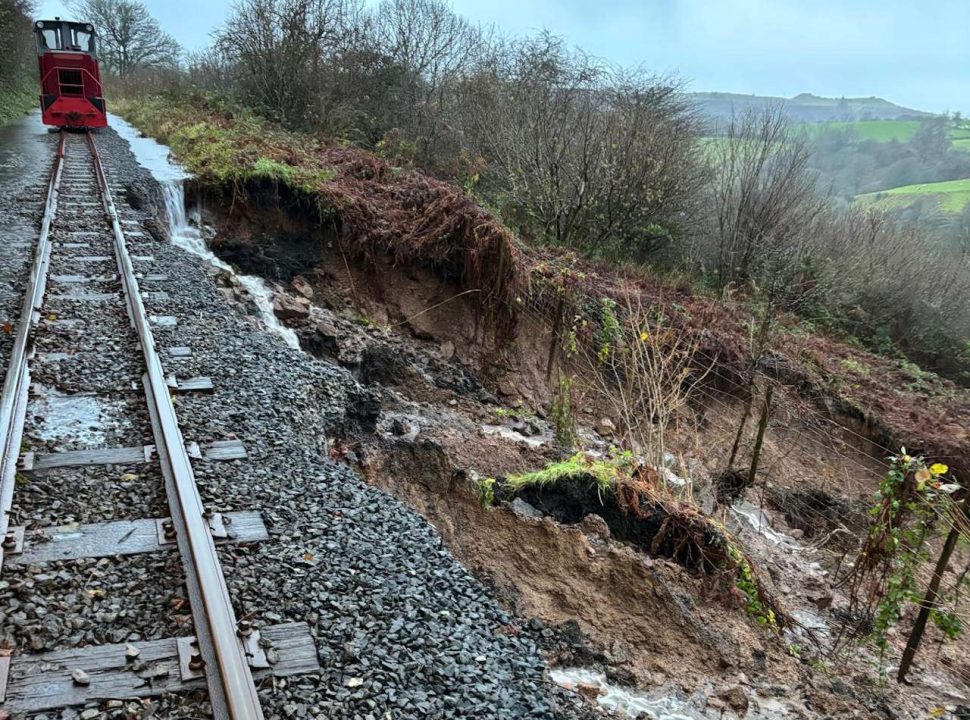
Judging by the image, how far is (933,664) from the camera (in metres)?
5.77

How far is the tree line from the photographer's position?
1495cm

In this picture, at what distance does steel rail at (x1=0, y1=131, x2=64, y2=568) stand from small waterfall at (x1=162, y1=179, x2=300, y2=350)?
206 centimetres

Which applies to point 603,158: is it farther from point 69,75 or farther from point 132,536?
point 69,75

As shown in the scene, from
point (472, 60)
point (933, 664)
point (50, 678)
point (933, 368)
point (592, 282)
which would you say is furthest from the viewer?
point (472, 60)

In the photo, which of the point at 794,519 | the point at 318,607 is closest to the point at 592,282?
the point at 794,519

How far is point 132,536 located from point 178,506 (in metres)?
0.27

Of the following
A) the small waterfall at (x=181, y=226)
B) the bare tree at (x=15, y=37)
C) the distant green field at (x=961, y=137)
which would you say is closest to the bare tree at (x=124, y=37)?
the bare tree at (x=15, y=37)

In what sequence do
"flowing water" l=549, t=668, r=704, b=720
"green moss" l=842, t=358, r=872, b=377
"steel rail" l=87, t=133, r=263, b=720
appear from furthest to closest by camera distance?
"green moss" l=842, t=358, r=872, b=377, "flowing water" l=549, t=668, r=704, b=720, "steel rail" l=87, t=133, r=263, b=720

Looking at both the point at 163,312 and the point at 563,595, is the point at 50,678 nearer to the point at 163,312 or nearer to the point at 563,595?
the point at 563,595

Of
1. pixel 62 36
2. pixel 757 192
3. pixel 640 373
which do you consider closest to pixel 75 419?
pixel 640 373

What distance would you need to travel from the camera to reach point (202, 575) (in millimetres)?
3066

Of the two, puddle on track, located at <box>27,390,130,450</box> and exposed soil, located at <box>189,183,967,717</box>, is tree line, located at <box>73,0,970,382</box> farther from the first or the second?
puddle on track, located at <box>27,390,130,450</box>

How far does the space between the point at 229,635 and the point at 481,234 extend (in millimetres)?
8185

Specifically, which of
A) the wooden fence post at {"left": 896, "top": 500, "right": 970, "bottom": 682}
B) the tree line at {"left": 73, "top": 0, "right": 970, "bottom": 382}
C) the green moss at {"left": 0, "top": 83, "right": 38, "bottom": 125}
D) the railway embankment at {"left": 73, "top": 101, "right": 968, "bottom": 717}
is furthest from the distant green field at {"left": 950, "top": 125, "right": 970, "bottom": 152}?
the green moss at {"left": 0, "top": 83, "right": 38, "bottom": 125}
